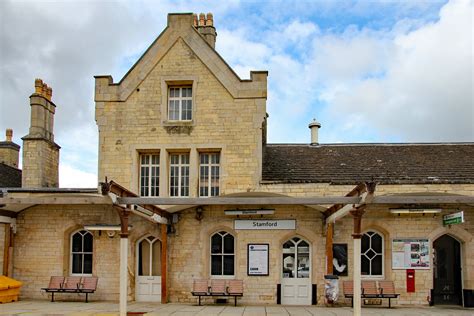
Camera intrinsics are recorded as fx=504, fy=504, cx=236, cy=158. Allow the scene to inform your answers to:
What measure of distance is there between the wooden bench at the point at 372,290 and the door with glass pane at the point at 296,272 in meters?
1.16

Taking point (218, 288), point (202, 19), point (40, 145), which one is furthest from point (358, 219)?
point (40, 145)

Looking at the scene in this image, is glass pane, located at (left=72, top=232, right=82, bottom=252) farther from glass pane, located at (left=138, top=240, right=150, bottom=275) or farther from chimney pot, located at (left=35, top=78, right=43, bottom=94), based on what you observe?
chimney pot, located at (left=35, top=78, right=43, bottom=94)

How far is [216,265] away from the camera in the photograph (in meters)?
15.4

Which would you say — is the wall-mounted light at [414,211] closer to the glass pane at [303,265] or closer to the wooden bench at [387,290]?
the wooden bench at [387,290]

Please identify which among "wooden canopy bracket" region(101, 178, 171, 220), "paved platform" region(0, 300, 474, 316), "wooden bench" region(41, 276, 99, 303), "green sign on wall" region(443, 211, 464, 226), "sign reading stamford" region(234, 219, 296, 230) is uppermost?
"wooden canopy bracket" region(101, 178, 171, 220)

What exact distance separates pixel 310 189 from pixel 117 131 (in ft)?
20.7

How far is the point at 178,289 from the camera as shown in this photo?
1505cm

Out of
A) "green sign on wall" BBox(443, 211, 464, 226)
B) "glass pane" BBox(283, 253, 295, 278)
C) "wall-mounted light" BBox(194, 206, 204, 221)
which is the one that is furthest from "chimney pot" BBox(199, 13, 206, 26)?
"green sign on wall" BBox(443, 211, 464, 226)

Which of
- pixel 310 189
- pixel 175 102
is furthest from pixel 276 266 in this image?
pixel 175 102

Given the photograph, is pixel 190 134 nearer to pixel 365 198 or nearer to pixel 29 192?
pixel 29 192

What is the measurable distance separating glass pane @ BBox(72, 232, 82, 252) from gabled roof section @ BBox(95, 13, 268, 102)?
173 inches

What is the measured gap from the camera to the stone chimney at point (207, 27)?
18312mm

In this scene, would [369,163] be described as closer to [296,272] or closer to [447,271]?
[447,271]

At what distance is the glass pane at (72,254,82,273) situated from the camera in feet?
51.9
